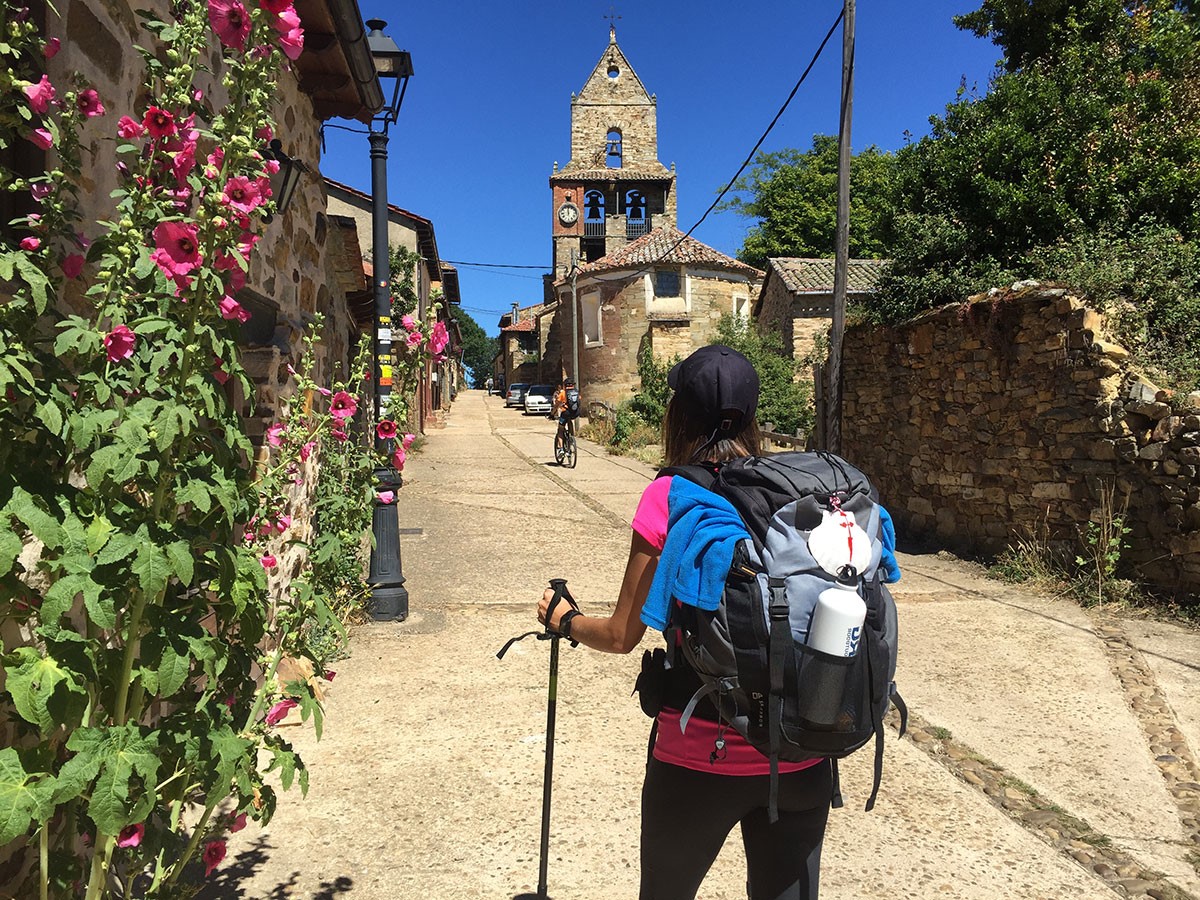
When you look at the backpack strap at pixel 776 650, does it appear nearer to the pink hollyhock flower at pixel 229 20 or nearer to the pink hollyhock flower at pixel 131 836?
the pink hollyhock flower at pixel 131 836

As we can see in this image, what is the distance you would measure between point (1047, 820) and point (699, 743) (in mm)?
2262

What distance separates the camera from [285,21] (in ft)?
5.69

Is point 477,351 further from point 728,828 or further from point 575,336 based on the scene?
point 728,828

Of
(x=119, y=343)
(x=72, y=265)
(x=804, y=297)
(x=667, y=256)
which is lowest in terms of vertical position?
(x=119, y=343)

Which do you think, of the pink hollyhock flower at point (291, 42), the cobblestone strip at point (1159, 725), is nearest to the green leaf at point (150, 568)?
the pink hollyhock flower at point (291, 42)

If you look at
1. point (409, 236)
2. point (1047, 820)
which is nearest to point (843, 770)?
point (1047, 820)

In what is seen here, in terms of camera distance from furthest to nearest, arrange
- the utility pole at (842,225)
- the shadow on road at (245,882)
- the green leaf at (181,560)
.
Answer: the utility pole at (842,225)
the shadow on road at (245,882)
the green leaf at (181,560)

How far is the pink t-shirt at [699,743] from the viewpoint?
174cm

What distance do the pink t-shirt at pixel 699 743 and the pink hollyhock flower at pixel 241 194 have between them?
980 millimetres

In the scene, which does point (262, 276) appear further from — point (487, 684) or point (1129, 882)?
point (1129, 882)

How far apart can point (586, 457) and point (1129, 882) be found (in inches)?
613

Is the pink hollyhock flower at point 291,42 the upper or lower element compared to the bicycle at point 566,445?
upper

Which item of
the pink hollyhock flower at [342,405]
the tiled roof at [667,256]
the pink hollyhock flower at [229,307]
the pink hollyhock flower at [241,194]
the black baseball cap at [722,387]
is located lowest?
the pink hollyhock flower at [342,405]

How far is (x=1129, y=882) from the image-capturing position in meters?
2.81
